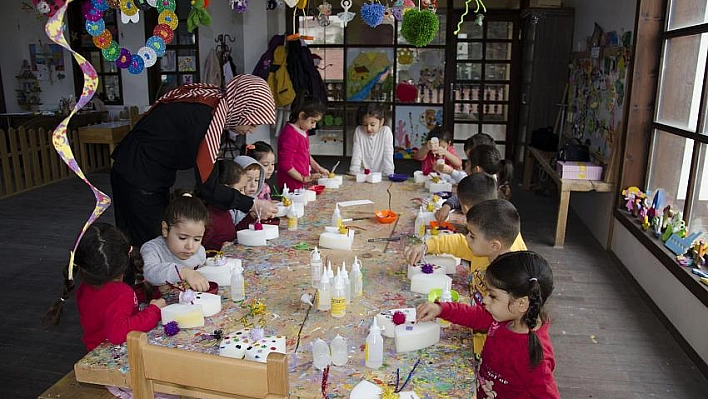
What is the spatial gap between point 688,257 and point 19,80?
9.42 meters

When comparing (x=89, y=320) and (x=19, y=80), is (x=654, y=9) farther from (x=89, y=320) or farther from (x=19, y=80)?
(x=19, y=80)

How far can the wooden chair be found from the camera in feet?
4.03

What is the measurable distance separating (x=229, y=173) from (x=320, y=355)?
1.70 m

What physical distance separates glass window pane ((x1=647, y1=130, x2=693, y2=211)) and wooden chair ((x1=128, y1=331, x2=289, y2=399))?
333cm

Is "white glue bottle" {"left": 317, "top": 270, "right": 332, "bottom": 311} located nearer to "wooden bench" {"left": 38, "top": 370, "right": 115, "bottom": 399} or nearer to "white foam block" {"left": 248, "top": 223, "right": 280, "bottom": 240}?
"wooden bench" {"left": 38, "top": 370, "right": 115, "bottom": 399}

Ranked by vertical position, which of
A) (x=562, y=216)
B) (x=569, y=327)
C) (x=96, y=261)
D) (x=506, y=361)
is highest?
(x=96, y=261)

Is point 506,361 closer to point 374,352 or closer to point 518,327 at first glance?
point 518,327

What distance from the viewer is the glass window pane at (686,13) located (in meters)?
3.55

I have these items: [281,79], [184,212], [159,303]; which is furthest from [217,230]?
[281,79]

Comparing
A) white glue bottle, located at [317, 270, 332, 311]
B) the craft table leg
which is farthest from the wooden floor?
white glue bottle, located at [317, 270, 332, 311]

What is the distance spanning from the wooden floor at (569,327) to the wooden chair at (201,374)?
1.74 metres

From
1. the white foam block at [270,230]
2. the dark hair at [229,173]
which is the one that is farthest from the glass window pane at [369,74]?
the white foam block at [270,230]

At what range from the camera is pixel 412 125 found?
8.37 m

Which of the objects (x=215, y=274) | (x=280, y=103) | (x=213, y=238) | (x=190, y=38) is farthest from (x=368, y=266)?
(x=190, y=38)
